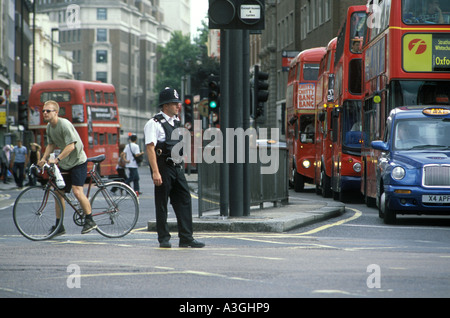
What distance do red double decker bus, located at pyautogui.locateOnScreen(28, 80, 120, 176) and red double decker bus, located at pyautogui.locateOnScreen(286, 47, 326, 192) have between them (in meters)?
11.0

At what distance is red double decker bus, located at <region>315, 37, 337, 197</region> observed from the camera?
92.5 ft

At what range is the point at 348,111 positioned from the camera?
83.6 ft

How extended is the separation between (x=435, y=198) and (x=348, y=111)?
31.5 feet

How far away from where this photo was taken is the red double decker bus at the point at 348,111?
81.7 feet

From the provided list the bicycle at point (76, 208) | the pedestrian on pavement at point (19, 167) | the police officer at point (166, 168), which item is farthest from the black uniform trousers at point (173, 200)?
the pedestrian on pavement at point (19, 167)

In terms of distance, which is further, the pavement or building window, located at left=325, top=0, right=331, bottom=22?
building window, located at left=325, top=0, right=331, bottom=22

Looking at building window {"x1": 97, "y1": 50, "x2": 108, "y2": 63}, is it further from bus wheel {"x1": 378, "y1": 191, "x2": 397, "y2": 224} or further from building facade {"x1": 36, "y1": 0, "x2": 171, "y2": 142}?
bus wheel {"x1": 378, "y1": 191, "x2": 397, "y2": 224}

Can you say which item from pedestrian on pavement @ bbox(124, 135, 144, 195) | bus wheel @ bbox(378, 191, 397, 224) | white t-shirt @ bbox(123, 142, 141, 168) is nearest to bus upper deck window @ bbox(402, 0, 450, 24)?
bus wheel @ bbox(378, 191, 397, 224)

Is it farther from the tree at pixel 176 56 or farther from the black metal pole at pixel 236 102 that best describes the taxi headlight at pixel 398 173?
the tree at pixel 176 56

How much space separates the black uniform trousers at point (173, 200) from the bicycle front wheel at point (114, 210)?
4.58 feet

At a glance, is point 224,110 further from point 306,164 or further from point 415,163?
point 306,164

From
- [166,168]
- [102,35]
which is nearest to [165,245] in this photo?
[166,168]
